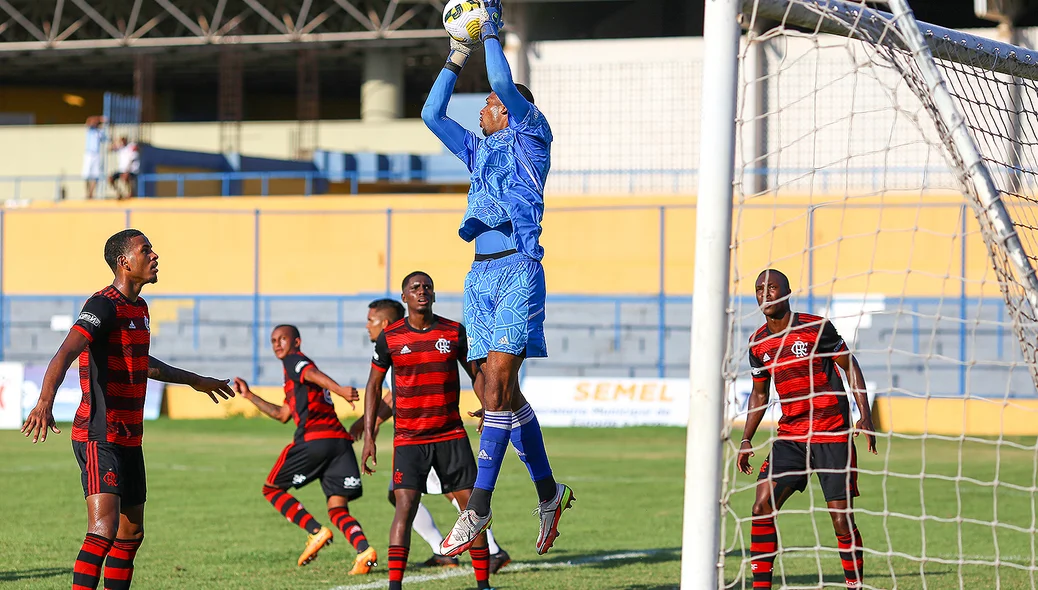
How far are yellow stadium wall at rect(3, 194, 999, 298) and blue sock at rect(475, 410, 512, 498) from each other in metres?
16.1

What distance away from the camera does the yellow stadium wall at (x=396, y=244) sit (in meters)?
22.4

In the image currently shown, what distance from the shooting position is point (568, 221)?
24.4 metres

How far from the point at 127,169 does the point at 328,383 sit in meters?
21.3

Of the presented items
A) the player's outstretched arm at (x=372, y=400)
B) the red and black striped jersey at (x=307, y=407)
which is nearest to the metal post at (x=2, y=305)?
the red and black striped jersey at (x=307, y=407)

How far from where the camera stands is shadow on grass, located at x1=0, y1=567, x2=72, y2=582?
7.87 m

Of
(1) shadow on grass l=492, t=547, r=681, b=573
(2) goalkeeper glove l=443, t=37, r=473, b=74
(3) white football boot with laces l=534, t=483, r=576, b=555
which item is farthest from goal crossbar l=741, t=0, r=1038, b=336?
(1) shadow on grass l=492, t=547, r=681, b=573

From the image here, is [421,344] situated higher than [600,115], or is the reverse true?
[600,115]

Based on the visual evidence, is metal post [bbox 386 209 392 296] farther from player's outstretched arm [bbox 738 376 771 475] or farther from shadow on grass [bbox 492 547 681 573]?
player's outstretched arm [bbox 738 376 771 475]

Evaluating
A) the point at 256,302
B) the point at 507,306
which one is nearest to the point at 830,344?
the point at 507,306

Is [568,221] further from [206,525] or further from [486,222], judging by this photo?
[486,222]

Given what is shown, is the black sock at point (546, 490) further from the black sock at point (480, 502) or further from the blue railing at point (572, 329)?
the blue railing at point (572, 329)

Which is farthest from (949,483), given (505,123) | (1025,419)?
(505,123)

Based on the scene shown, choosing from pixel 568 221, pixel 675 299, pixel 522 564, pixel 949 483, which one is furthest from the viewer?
pixel 568 221

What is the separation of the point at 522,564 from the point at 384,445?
1017 centimetres
